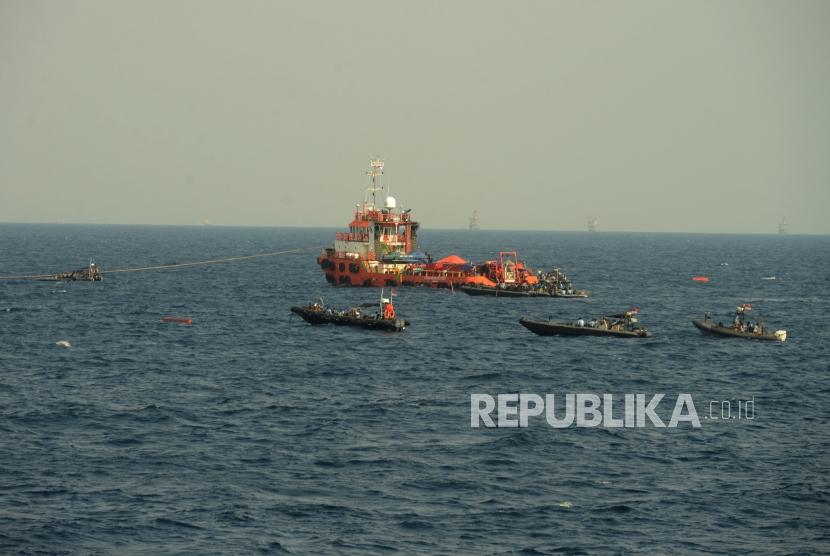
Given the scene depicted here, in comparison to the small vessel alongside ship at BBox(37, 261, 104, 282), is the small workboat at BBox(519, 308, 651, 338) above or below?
below

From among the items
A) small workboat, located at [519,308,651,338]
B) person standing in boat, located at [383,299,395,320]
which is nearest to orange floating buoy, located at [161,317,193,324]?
person standing in boat, located at [383,299,395,320]

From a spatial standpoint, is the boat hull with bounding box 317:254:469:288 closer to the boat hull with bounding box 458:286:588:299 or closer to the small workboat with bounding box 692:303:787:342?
the boat hull with bounding box 458:286:588:299

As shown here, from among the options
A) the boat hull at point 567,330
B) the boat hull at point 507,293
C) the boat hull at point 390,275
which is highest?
the boat hull at point 390,275

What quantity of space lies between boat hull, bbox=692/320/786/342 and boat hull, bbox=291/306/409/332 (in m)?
29.3

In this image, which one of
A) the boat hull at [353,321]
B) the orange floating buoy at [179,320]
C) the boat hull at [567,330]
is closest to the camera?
the boat hull at [567,330]

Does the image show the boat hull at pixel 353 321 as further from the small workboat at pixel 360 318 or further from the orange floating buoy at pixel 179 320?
the orange floating buoy at pixel 179 320

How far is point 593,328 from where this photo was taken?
10062 centimetres

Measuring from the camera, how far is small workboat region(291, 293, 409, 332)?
100812 mm

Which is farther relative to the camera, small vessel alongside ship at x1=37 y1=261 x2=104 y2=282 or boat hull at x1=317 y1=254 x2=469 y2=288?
small vessel alongside ship at x1=37 y1=261 x2=104 y2=282

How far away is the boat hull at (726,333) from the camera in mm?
98062

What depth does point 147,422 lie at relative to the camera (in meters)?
59.9

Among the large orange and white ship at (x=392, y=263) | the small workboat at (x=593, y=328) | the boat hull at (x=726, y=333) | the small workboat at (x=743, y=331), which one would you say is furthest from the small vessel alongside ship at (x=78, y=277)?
the small workboat at (x=743, y=331)

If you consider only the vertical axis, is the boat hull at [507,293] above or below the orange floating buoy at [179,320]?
above

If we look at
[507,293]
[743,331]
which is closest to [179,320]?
[507,293]
